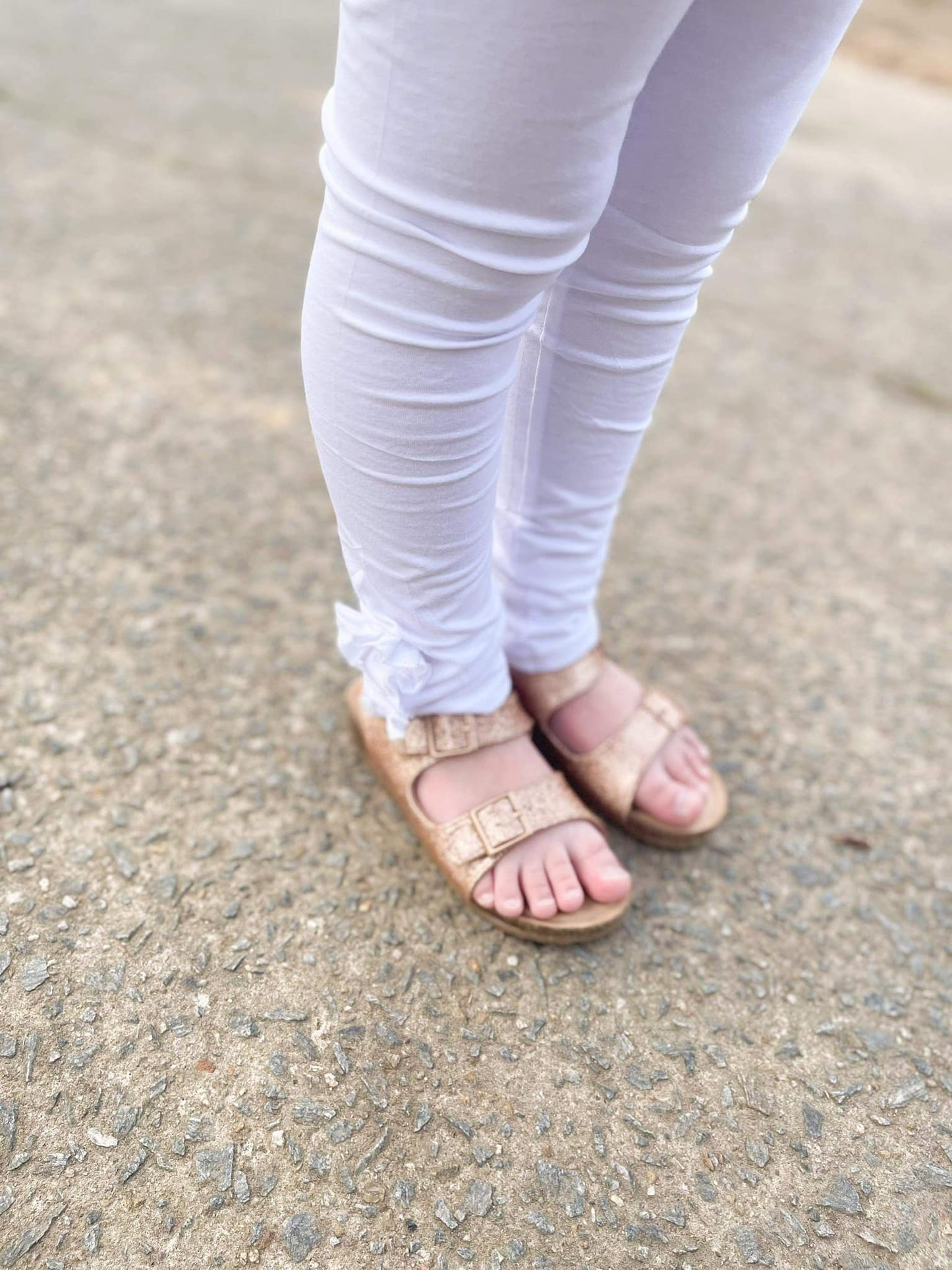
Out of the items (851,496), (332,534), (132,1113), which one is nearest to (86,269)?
(332,534)

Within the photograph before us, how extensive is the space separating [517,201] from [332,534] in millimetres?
860

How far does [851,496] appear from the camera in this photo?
1711 millimetres

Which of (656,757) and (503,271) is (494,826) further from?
(503,271)

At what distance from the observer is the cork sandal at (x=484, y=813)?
38.3 inches

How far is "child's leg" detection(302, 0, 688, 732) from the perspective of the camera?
1.96ft

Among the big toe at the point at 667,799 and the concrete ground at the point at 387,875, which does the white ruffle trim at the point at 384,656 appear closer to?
the concrete ground at the point at 387,875

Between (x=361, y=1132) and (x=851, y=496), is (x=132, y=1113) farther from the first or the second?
(x=851, y=496)

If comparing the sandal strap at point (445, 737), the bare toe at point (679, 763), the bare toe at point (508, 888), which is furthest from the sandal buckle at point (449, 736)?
the bare toe at point (679, 763)

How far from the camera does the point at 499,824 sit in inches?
39.1

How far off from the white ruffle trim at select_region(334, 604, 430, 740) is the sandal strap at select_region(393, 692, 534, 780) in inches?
1.5

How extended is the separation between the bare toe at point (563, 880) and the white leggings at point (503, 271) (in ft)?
0.56

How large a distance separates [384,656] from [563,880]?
29 cm

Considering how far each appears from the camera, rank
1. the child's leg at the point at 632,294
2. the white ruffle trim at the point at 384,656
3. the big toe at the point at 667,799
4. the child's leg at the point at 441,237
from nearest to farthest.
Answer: the child's leg at the point at 441,237, the child's leg at the point at 632,294, the white ruffle trim at the point at 384,656, the big toe at the point at 667,799

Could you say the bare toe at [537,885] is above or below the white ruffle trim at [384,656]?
below
